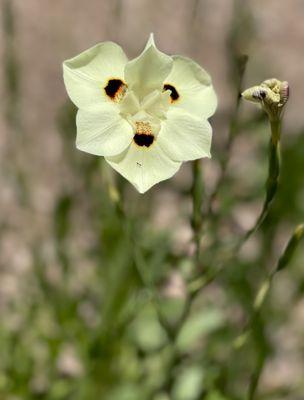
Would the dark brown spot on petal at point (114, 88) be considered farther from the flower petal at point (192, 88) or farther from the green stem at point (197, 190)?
the green stem at point (197, 190)

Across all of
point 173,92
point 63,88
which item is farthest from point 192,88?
point 63,88

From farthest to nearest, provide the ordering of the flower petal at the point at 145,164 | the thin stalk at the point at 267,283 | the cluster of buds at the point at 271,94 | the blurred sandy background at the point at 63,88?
the blurred sandy background at the point at 63,88 < the thin stalk at the point at 267,283 < the flower petal at the point at 145,164 < the cluster of buds at the point at 271,94

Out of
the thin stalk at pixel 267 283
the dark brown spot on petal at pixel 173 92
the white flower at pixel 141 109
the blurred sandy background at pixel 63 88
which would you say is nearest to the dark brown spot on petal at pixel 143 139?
the white flower at pixel 141 109

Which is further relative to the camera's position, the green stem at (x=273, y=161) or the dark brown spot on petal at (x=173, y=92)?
the dark brown spot on petal at (x=173, y=92)

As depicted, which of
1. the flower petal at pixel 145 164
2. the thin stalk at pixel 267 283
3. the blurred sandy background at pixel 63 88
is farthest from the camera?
the blurred sandy background at pixel 63 88

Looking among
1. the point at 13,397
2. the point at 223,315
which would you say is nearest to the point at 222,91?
the point at 223,315

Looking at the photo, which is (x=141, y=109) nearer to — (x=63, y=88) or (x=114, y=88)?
(x=114, y=88)

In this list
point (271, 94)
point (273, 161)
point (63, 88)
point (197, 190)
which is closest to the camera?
point (271, 94)

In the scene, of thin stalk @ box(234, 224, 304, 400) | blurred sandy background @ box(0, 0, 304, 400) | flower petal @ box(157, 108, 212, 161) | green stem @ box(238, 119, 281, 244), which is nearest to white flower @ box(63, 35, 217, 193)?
flower petal @ box(157, 108, 212, 161)
